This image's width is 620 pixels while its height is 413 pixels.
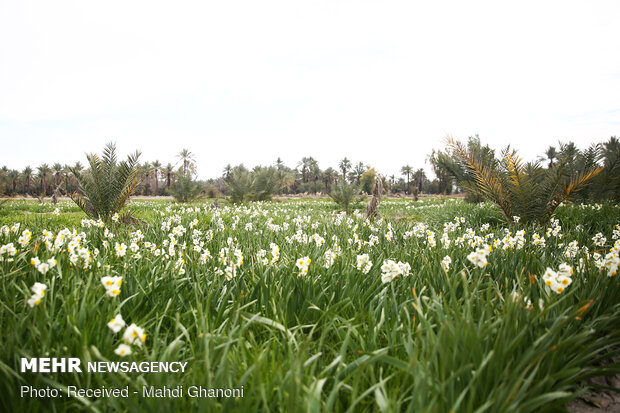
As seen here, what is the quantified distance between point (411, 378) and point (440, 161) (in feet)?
33.8

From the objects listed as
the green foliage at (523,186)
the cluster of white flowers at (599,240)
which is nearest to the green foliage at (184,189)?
the green foliage at (523,186)

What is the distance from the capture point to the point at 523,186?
7121 millimetres

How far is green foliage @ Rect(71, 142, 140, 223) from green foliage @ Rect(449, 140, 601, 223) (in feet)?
25.3

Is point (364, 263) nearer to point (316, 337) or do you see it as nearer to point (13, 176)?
point (316, 337)

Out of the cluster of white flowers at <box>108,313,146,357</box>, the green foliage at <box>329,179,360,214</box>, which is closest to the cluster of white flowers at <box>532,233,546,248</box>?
the cluster of white flowers at <box>108,313,146,357</box>

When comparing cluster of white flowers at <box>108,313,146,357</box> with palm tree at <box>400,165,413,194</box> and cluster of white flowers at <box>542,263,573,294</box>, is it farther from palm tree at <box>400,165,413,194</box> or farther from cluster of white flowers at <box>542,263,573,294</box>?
palm tree at <box>400,165,413,194</box>

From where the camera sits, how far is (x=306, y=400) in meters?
1.37

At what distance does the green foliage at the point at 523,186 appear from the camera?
23.2ft

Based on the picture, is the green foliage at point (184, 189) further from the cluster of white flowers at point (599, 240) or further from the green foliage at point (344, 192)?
the cluster of white flowers at point (599, 240)

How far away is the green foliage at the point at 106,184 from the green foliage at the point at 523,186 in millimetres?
7726

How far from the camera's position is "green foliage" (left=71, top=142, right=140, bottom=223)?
742 centimetres

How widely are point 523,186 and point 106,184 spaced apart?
9.48m

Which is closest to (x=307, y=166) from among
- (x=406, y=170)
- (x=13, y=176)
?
(x=406, y=170)

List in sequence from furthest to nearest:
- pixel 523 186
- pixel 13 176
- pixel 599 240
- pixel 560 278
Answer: pixel 13 176
pixel 523 186
pixel 599 240
pixel 560 278
